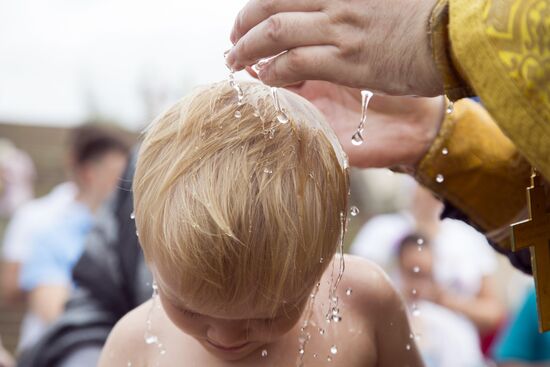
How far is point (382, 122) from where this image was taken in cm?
183

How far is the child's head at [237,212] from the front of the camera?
4.52ft

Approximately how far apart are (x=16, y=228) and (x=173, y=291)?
11.0 feet

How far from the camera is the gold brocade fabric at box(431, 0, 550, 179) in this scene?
1.09 metres

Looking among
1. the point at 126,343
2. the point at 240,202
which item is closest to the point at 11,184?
the point at 126,343

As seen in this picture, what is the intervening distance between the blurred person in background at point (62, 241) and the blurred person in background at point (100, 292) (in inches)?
42.0

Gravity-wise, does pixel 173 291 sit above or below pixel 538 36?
below

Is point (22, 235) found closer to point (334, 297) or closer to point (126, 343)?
point (126, 343)

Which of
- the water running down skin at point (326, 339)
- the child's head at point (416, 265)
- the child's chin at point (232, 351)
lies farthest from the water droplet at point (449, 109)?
the child's head at point (416, 265)

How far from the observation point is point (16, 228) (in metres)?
4.56

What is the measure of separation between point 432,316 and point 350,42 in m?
2.73

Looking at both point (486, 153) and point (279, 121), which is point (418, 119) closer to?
point (486, 153)

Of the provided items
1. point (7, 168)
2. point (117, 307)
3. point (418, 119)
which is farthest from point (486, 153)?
point (7, 168)

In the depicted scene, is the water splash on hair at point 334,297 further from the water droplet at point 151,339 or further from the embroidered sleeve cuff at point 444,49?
the embroidered sleeve cuff at point 444,49

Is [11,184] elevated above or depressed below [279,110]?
below
